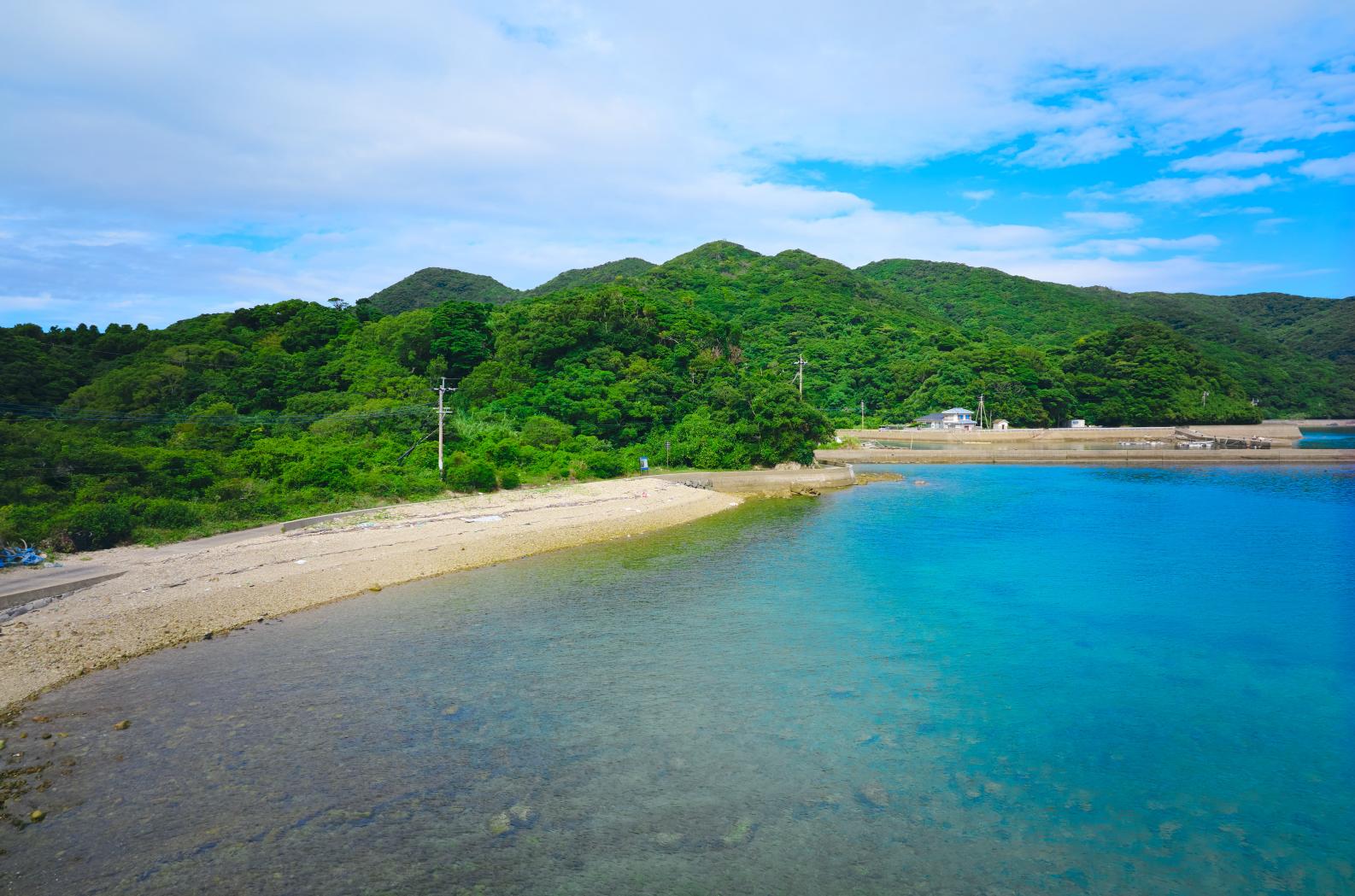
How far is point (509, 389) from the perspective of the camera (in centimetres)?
4322

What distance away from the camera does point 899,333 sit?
91.1 metres

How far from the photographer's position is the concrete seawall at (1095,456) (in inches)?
1918

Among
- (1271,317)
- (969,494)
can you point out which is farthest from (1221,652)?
(1271,317)

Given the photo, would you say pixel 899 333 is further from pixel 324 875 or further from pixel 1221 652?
pixel 324 875

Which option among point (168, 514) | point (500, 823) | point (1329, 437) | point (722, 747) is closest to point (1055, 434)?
point (1329, 437)

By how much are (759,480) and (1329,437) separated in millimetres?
76073

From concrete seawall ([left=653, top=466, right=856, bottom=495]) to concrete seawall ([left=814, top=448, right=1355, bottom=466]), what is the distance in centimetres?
1057

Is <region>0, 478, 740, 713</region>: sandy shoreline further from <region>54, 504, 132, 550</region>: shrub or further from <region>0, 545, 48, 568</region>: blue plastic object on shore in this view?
<region>0, 545, 48, 568</region>: blue plastic object on shore

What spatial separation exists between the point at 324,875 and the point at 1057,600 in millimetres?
16596

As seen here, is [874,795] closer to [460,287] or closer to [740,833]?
[740,833]

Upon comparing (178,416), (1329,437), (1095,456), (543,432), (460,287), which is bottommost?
(1329,437)

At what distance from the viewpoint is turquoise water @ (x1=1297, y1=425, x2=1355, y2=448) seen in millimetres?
62688

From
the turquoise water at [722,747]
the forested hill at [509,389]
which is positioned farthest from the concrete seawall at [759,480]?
the turquoise water at [722,747]

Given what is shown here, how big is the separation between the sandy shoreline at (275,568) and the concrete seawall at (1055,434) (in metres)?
43.8
